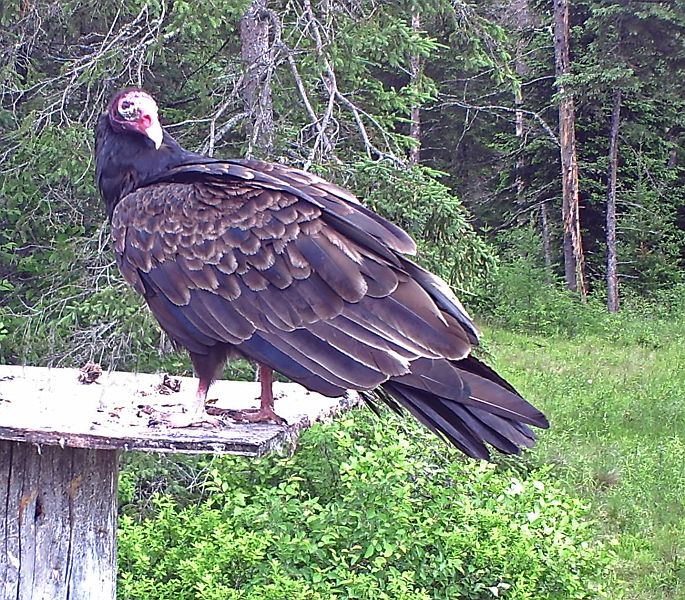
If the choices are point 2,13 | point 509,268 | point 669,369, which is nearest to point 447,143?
point 509,268

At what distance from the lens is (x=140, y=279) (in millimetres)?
2912

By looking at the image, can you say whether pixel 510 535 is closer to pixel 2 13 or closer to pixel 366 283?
pixel 366 283

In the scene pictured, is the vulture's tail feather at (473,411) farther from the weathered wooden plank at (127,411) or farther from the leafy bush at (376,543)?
the leafy bush at (376,543)

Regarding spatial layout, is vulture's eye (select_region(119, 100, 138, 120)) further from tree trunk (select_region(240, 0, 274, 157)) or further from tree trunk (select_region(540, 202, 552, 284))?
tree trunk (select_region(540, 202, 552, 284))

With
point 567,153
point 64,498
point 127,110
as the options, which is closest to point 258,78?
point 127,110

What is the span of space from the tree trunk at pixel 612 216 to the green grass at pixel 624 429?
156 centimetres

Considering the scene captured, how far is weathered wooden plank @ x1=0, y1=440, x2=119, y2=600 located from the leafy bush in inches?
49.8

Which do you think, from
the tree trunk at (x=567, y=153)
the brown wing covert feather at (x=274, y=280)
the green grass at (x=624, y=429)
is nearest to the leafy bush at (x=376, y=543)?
the green grass at (x=624, y=429)

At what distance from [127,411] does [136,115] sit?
113cm

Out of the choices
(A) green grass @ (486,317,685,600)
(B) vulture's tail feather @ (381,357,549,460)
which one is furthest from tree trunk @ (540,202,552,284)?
(B) vulture's tail feather @ (381,357,549,460)

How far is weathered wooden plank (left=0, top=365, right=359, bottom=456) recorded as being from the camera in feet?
7.01

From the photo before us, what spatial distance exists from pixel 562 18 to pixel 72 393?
45.7 ft

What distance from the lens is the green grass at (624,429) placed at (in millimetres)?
5828

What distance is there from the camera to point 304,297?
2.67 m
